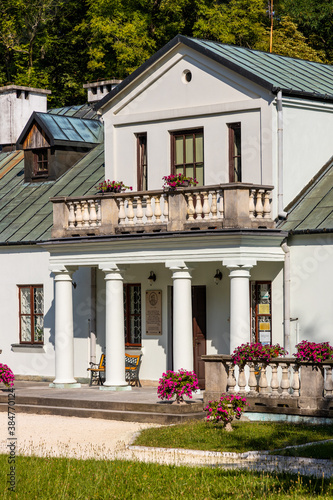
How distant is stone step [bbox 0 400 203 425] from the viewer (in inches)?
753

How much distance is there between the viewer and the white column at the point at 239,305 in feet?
68.1

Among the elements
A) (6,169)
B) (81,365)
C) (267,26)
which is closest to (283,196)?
(81,365)

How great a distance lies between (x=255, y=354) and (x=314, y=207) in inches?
165

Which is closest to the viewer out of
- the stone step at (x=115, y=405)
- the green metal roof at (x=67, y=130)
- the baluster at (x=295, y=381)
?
the baluster at (x=295, y=381)

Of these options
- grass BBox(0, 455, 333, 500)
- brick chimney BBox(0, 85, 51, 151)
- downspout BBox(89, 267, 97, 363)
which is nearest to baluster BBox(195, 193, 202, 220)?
downspout BBox(89, 267, 97, 363)

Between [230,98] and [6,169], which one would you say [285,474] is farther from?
[6,169]

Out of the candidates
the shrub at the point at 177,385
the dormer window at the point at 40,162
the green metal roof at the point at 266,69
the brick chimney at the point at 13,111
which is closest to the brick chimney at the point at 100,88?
the brick chimney at the point at 13,111

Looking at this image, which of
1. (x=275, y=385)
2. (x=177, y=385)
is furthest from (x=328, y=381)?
(x=177, y=385)

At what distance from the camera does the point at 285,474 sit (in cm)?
1341

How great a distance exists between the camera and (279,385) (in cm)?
1977

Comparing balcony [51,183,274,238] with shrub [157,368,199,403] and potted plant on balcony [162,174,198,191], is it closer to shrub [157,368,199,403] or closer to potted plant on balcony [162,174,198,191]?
potted plant on balcony [162,174,198,191]

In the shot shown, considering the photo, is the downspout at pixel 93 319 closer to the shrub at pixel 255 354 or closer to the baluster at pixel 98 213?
the baluster at pixel 98 213

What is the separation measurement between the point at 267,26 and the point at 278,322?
79.8 ft

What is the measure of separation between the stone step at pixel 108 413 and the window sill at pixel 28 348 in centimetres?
408
